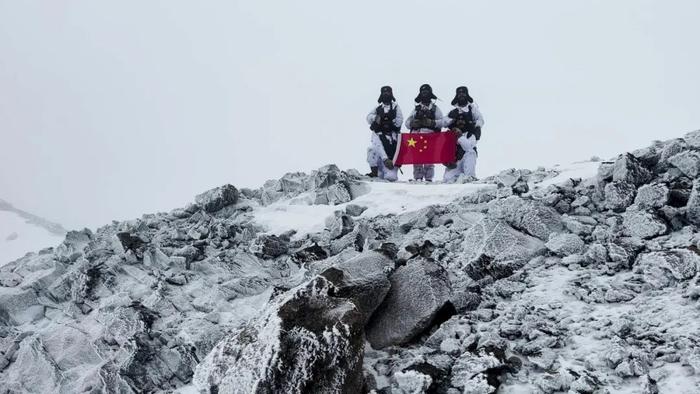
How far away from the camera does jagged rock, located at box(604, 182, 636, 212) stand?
6418 mm

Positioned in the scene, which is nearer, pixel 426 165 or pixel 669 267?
pixel 669 267

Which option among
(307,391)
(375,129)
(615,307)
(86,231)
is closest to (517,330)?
(615,307)

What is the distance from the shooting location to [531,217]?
6.34m

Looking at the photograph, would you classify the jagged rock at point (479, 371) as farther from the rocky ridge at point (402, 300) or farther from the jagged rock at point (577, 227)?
the jagged rock at point (577, 227)

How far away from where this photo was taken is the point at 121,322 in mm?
6043

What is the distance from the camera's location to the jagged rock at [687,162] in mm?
6578

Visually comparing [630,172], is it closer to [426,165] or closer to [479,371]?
[479,371]

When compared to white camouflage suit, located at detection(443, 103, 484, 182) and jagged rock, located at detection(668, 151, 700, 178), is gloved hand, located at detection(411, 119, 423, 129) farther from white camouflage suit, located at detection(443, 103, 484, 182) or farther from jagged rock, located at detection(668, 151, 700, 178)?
jagged rock, located at detection(668, 151, 700, 178)

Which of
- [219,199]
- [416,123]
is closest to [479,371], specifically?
[219,199]

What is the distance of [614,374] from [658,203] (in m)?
2.80

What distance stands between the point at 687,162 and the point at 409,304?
3.91 meters

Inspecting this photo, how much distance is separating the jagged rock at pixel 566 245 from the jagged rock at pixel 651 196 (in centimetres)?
90

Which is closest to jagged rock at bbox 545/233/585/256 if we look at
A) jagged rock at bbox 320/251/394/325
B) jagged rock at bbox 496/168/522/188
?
jagged rock at bbox 320/251/394/325

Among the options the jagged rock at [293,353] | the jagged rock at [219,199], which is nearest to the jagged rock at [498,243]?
the jagged rock at [293,353]
